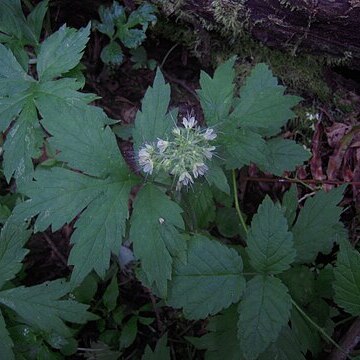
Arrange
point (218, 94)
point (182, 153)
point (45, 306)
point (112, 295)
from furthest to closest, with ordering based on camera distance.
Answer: point (112, 295) < point (45, 306) < point (218, 94) < point (182, 153)

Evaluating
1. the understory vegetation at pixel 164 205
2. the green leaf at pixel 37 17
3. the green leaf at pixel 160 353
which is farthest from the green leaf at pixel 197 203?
the green leaf at pixel 37 17

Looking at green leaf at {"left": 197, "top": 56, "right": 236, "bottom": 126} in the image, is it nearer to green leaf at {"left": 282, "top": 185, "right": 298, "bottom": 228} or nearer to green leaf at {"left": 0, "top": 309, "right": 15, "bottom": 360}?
Result: green leaf at {"left": 282, "top": 185, "right": 298, "bottom": 228}

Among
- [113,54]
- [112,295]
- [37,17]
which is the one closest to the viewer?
[37,17]

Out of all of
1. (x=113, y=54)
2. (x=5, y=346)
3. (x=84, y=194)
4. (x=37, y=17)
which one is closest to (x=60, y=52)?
(x=37, y=17)

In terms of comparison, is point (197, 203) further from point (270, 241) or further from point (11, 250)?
point (11, 250)

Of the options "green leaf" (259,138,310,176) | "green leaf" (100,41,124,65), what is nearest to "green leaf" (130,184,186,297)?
"green leaf" (259,138,310,176)

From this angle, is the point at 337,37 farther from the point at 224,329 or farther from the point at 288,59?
the point at 224,329

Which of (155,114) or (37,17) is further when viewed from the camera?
(37,17)

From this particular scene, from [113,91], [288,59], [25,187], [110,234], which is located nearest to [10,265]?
[25,187]
